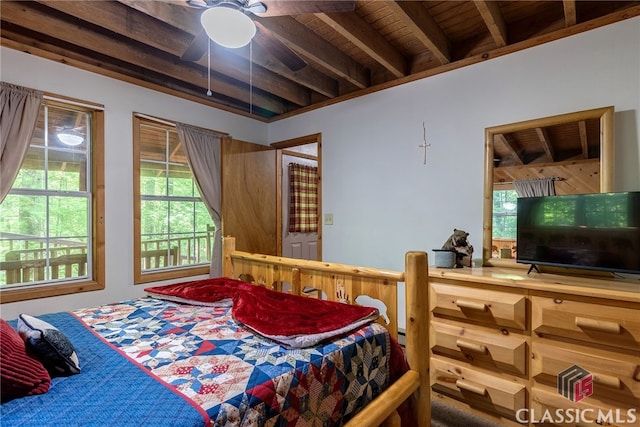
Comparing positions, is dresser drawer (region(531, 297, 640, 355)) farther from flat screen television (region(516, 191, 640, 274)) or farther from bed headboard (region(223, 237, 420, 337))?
bed headboard (region(223, 237, 420, 337))

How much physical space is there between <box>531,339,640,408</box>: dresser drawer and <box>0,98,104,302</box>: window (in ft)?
10.6

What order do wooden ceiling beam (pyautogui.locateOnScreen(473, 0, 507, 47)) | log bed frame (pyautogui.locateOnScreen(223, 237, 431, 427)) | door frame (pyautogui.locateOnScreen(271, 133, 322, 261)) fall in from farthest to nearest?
door frame (pyautogui.locateOnScreen(271, 133, 322, 261)), wooden ceiling beam (pyautogui.locateOnScreen(473, 0, 507, 47)), log bed frame (pyautogui.locateOnScreen(223, 237, 431, 427))

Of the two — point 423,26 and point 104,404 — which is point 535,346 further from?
point 423,26

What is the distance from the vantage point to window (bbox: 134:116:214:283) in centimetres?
300

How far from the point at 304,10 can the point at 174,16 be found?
1.07 meters

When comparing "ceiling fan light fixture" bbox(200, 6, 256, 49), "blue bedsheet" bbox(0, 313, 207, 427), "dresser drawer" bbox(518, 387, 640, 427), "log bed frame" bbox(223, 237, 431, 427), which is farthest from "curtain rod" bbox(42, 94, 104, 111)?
"dresser drawer" bbox(518, 387, 640, 427)

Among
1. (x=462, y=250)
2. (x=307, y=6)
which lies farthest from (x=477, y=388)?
(x=307, y=6)

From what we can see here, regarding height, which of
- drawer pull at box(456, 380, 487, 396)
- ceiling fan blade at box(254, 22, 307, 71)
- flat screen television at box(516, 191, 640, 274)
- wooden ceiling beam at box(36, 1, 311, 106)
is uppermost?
wooden ceiling beam at box(36, 1, 311, 106)

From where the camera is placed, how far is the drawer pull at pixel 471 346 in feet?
6.16

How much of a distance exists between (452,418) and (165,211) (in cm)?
301

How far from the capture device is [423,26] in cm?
221

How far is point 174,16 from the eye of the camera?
209cm

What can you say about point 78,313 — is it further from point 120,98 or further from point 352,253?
point 352,253

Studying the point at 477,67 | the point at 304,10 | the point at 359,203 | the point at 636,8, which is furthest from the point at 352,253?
the point at 636,8
